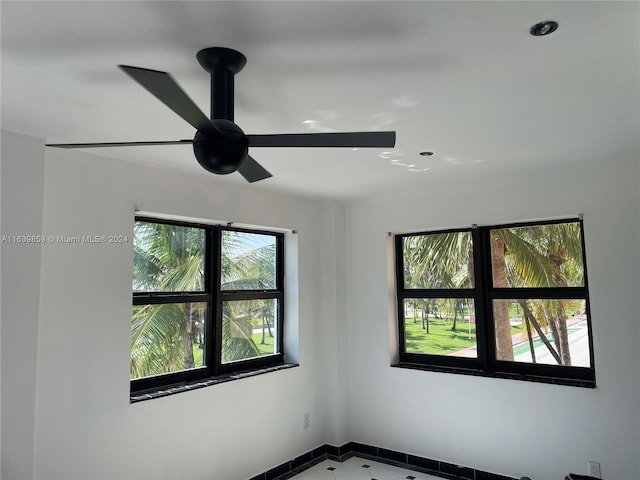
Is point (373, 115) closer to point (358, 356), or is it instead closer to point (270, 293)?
point (270, 293)

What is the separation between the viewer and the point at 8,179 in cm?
236

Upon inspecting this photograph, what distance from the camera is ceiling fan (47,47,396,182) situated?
1.41 m

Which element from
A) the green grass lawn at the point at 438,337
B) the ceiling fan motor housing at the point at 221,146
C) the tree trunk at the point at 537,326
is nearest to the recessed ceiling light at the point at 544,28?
the ceiling fan motor housing at the point at 221,146

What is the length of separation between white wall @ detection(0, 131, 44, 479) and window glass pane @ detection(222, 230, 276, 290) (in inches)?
58.9

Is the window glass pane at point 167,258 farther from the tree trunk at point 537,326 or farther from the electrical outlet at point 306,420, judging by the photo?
the tree trunk at point 537,326

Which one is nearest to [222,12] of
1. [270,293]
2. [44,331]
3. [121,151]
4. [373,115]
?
[373,115]

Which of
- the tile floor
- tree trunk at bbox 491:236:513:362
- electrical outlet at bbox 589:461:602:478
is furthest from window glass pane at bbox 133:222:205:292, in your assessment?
electrical outlet at bbox 589:461:602:478

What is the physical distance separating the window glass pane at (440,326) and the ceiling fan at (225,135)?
2721 millimetres

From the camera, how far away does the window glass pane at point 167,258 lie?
315 centimetres

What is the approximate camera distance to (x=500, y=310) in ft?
12.2

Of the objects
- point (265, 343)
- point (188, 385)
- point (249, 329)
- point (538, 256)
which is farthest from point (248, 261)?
point (538, 256)

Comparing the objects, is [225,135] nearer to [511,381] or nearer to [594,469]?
[511,381]

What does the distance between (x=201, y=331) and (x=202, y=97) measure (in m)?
2.09

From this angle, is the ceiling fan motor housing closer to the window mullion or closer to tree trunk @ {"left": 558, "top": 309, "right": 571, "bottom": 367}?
the window mullion
